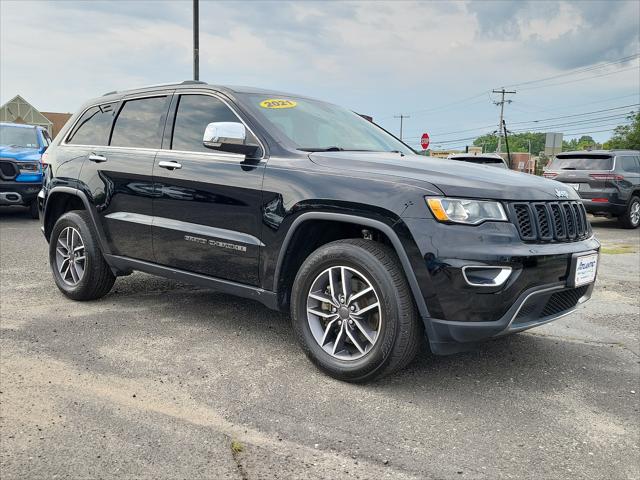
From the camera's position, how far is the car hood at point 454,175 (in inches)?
121

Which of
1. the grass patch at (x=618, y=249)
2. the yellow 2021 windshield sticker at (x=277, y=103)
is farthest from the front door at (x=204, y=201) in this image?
the grass patch at (x=618, y=249)

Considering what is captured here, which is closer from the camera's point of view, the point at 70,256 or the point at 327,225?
the point at 327,225

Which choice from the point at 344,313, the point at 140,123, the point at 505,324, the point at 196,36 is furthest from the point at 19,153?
the point at 505,324

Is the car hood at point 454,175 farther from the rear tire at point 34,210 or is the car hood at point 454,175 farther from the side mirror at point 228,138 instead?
the rear tire at point 34,210

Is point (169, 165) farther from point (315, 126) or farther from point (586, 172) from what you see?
point (586, 172)

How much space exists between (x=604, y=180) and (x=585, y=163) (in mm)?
595

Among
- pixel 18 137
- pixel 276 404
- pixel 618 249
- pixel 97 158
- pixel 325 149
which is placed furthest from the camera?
pixel 18 137

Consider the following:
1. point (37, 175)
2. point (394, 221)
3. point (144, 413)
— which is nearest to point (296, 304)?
point (394, 221)

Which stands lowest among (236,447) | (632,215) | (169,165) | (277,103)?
(236,447)

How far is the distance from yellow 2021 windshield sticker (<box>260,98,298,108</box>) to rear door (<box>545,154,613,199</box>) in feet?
32.2

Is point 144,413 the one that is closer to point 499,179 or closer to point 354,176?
point 354,176

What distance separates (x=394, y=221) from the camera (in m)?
3.11

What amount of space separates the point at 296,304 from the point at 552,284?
148 centimetres

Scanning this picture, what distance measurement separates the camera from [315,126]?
4211 mm
